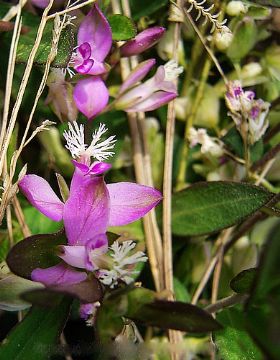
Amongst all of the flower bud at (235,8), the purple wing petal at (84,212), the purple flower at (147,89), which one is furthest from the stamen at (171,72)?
the purple wing petal at (84,212)

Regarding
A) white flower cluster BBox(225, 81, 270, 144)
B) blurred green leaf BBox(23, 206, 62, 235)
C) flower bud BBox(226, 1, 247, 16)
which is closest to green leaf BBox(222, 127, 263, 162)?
white flower cluster BBox(225, 81, 270, 144)

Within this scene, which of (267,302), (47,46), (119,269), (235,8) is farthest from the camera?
(235,8)

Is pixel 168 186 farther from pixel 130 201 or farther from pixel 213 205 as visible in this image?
pixel 130 201

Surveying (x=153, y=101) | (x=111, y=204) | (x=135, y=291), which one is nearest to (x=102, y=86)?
(x=153, y=101)

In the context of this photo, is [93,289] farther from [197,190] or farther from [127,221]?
[197,190]

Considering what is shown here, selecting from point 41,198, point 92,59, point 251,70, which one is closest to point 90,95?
point 92,59

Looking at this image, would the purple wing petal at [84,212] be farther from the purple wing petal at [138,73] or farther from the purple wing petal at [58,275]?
the purple wing petal at [138,73]

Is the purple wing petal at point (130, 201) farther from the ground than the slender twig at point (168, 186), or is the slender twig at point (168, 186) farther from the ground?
the purple wing petal at point (130, 201)
